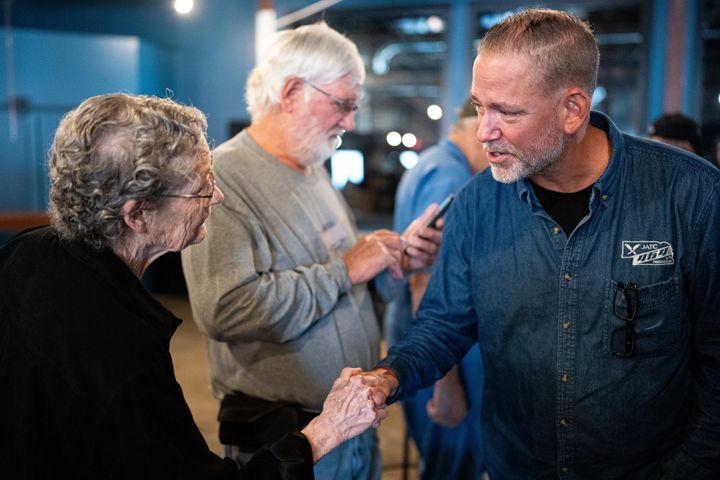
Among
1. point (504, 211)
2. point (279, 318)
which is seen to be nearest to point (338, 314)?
point (279, 318)

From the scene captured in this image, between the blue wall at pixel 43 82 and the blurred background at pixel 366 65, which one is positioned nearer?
the blurred background at pixel 366 65

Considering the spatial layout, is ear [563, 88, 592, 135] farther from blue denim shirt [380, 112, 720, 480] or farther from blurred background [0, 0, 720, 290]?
blurred background [0, 0, 720, 290]

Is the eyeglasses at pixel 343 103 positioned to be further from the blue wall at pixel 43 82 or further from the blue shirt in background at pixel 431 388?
the blue wall at pixel 43 82

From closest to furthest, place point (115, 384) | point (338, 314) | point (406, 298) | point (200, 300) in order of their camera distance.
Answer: point (115, 384)
point (200, 300)
point (338, 314)
point (406, 298)

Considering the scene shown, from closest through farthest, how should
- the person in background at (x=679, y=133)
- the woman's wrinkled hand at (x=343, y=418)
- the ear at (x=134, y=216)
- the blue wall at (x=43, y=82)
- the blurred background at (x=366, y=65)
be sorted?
the ear at (x=134, y=216) → the woman's wrinkled hand at (x=343, y=418) → the person in background at (x=679, y=133) → the blurred background at (x=366, y=65) → the blue wall at (x=43, y=82)

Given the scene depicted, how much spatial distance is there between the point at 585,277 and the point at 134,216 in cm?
95

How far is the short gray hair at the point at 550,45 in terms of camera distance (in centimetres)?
151

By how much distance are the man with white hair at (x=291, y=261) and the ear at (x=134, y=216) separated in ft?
1.65

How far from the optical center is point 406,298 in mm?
2938

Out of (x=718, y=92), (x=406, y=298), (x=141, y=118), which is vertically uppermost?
(x=718, y=92)

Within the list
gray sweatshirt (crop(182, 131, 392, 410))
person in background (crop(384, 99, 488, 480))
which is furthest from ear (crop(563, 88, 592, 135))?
person in background (crop(384, 99, 488, 480))

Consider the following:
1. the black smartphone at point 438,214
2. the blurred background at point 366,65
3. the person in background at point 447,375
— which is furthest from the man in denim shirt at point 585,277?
the blurred background at point 366,65

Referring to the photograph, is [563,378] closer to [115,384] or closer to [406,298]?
[115,384]

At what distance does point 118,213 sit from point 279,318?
0.67m
